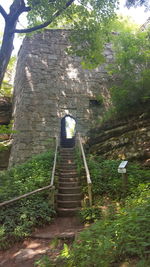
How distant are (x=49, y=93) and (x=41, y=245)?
8627mm

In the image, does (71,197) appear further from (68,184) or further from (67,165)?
(67,165)

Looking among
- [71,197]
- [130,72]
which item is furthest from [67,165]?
[130,72]

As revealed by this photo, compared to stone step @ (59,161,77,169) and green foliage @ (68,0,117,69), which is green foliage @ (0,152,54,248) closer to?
stone step @ (59,161,77,169)

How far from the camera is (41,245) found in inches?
159

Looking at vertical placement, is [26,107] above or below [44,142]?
above

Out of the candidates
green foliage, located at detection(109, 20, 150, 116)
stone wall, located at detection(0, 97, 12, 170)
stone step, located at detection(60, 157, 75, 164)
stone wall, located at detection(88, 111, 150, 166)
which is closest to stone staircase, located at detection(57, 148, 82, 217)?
stone step, located at detection(60, 157, 75, 164)

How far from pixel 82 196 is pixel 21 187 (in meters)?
1.73

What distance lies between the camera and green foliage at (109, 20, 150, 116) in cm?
777

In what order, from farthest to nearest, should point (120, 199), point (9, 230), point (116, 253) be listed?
point (120, 199)
point (9, 230)
point (116, 253)

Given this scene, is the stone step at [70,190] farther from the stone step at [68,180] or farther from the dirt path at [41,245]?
the dirt path at [41,245]

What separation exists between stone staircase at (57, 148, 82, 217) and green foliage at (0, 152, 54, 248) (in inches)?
18.4

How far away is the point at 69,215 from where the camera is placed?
5531 millimetres

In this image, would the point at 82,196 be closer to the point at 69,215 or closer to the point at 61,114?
the point at 69,215

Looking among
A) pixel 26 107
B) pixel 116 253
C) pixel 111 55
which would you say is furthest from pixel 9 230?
pixel 111 55
